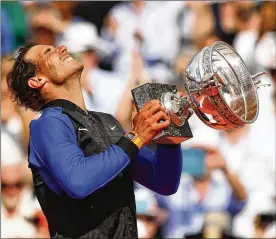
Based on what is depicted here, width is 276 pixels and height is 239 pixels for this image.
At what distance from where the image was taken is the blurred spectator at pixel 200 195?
622 centimetres

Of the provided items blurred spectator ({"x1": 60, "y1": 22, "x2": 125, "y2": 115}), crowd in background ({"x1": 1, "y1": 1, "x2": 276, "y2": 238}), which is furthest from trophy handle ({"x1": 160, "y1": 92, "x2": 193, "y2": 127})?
blurred spectator ({"x1": 60, "y1": 22, "x2": 125, "y2": 115})

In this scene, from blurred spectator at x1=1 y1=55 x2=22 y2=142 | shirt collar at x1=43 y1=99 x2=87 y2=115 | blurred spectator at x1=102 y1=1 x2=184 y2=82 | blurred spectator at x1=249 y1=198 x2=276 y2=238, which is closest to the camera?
shirt collar at x1=43 y1=99 x2=87 y2=115

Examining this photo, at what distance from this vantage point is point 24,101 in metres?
3.57

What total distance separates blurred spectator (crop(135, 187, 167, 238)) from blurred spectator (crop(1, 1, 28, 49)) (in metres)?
2.24

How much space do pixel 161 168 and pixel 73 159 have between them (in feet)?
1.87

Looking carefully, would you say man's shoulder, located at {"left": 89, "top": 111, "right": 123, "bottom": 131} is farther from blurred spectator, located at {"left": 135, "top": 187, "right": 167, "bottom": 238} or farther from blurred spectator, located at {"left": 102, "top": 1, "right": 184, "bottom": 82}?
blurred spectator, located at {"left": 102, "top": 1, "right": 184, "bottom": 82}

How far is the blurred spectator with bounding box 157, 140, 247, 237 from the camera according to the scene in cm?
622

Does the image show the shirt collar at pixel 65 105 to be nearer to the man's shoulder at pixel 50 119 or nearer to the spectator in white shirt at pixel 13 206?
the man's shoulder at pixel 50 119

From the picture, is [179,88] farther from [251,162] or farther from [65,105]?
[65,105]

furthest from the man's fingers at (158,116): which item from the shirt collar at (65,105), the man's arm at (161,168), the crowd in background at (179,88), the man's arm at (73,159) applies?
the crowd in background at (179,88)

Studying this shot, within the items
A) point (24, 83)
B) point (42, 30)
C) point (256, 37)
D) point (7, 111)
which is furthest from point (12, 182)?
point (24, 83)

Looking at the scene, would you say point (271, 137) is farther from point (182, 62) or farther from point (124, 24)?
point (124, 24)

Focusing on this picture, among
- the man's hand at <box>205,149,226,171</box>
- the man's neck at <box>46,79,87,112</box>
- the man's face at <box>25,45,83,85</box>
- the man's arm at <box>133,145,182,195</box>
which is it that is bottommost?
the man's hand at <box>205,149,226,171</box>

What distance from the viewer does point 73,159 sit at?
9.97ft
